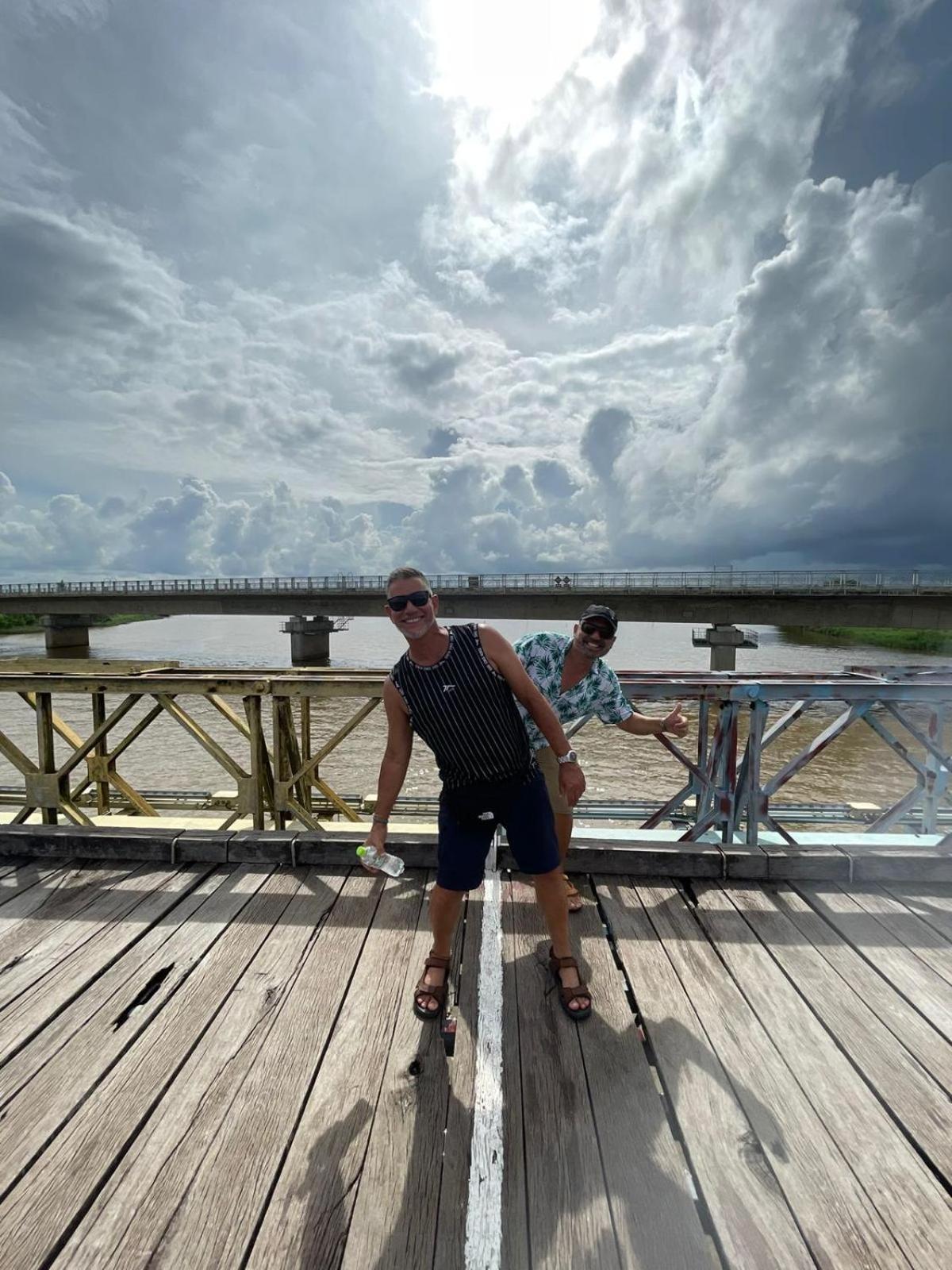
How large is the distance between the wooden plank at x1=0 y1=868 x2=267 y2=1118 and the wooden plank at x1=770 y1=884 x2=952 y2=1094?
3183 millimetres

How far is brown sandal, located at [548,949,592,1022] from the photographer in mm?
2479

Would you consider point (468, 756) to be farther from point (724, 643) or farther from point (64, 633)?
point (64, 633)

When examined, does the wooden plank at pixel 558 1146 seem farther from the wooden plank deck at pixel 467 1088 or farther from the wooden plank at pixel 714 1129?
the wooden plank at pixel 714 1129

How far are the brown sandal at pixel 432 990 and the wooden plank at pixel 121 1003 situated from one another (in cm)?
115

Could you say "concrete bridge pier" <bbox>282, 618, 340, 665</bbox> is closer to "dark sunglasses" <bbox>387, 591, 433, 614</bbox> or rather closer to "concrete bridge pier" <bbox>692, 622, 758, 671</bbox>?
"concrete bridge pier" <bbox>692, 622, 758, 671</bbox>

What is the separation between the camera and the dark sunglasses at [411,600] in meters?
2.44

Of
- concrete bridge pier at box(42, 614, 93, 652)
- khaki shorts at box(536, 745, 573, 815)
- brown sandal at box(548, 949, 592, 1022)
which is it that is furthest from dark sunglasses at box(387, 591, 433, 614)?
concrete bridge pier at box(42, 614, 93, 652)

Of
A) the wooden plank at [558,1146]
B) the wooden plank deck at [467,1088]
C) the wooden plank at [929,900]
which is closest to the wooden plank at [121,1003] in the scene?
the wooden plank deck at [467,1088]

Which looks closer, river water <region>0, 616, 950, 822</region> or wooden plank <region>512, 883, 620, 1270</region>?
wooden plank <region>512, 883, 620, 1270</region>

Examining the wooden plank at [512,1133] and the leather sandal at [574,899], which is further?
the leather sandal at [574,899]

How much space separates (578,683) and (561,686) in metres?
0.11

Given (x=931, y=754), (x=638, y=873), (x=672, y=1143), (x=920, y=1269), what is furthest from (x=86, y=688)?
(x=931, y=754)

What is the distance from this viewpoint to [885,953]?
293cm

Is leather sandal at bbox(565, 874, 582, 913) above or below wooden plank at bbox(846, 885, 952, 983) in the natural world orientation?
above
